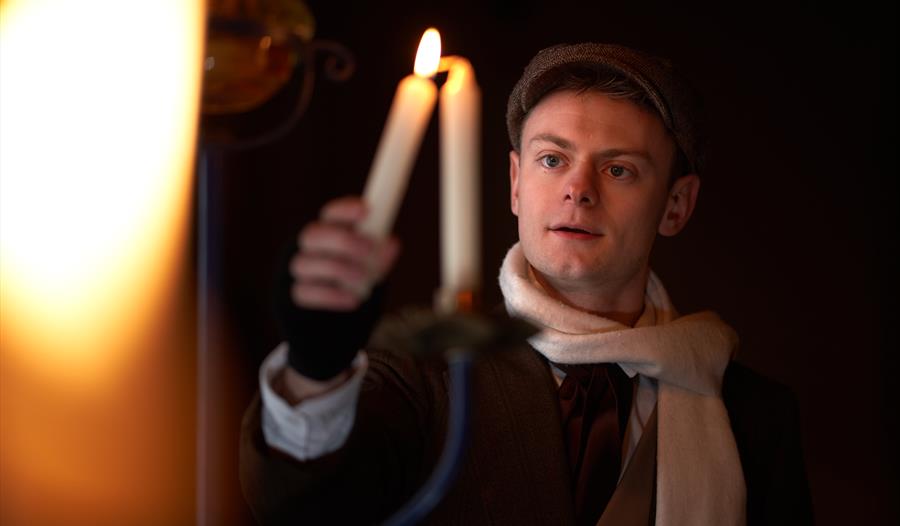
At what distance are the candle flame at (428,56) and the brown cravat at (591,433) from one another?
63 centimetres

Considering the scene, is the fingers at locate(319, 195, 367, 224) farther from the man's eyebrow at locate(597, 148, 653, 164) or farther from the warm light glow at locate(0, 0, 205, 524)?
the man's eyebrow at locate(597, 148, 653, 164)

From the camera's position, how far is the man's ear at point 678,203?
1368 millimetres

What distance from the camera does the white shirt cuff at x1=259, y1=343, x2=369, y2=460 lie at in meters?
0.82

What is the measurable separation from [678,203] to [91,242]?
2.66 feet

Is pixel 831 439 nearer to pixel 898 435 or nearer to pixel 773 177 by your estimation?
pixel 898 435

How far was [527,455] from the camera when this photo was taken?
1.19 m

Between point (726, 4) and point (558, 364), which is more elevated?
point (726, 4)

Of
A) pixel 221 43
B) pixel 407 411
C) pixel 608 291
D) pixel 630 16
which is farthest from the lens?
pixel 630 16

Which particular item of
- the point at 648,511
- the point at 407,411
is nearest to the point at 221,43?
the point at 407,411

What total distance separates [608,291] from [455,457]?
0.68m

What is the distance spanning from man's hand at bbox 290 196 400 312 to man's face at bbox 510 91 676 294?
0.57 meters

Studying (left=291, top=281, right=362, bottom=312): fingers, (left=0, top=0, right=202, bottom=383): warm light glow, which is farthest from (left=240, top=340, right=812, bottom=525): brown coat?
(left=0, top=0, right=202, bottom=383): warm light glow

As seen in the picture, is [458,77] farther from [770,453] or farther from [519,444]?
[770,453]

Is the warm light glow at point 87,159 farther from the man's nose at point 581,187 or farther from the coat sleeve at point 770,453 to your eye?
the coat sleeve at point 770,453
